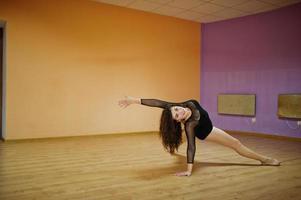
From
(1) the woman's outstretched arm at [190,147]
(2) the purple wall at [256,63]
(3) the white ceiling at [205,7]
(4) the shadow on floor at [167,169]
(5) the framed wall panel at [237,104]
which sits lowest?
(4) the shadow on floor at [167,169]

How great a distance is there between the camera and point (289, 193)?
91.4 inches

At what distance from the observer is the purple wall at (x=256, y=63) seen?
212 inches

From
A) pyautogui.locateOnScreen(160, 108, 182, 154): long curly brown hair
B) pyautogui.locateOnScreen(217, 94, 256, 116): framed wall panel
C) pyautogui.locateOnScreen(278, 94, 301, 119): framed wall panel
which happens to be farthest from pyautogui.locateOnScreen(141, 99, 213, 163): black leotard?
pyautogui.locateOnScreen(217, 94, 256, 116): framed wall panel

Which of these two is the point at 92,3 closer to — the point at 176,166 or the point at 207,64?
the point at 207,64

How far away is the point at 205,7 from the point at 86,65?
2.73 m

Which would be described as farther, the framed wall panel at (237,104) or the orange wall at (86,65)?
the framed wall panel at (237,104)

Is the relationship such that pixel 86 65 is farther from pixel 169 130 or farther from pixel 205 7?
pixel 169 130

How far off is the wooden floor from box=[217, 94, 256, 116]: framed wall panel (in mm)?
1504

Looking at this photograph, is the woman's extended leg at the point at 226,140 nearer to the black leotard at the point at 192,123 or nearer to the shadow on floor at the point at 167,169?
the black leotard at the point at 192,123

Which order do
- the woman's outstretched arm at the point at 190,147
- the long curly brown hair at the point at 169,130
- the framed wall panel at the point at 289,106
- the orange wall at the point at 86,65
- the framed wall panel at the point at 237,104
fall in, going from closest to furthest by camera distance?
the woman's outstretched arm at the point at 190,147
the long curly brown hair at the point at 169,130
the orange wall at the point at 86,65
the framed wall panel at the point at 289,106
the framed wall panel at the point at 237,104

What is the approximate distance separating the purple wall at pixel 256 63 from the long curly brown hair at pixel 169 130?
3.43m

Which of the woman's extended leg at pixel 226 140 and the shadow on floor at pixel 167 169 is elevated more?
the woman's extended leg at pixel 226 140

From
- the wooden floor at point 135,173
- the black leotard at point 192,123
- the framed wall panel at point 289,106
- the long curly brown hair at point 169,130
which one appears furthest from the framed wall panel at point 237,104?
the long curly brown hair at point 169,130

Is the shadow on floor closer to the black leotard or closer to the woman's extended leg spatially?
the woman's extended leg
